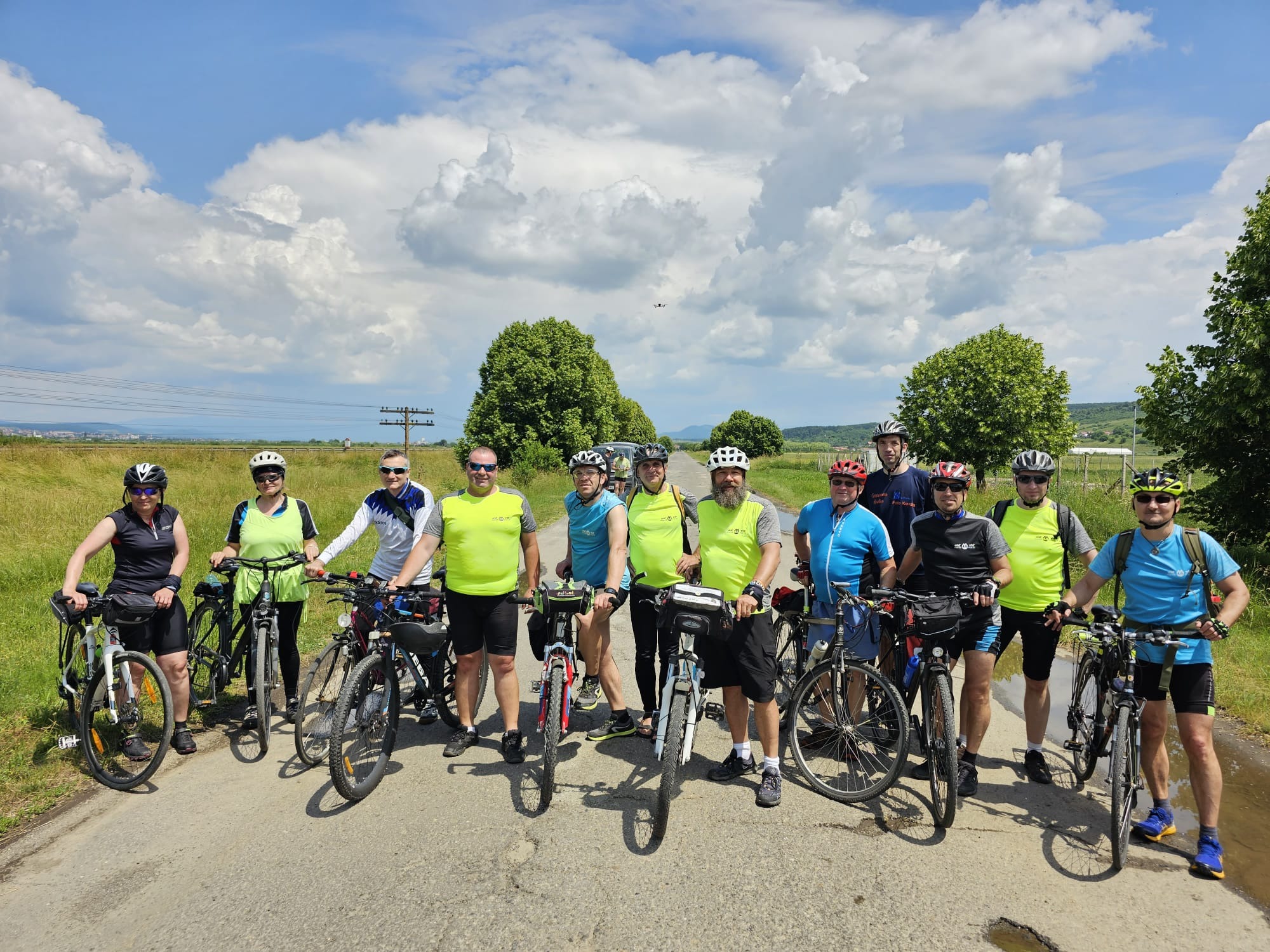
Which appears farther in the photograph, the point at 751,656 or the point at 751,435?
the point at 751,435

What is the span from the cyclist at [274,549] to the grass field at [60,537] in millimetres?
1420

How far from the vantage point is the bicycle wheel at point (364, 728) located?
171 inches

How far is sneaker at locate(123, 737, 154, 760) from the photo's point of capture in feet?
16.7

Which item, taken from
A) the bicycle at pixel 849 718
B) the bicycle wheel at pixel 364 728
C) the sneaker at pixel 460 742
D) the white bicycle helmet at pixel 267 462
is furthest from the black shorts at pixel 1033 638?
the white bicycle helmet at pixel 267 462

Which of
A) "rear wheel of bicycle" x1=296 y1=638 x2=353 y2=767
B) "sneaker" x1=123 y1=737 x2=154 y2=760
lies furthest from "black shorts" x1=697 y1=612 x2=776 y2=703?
"sneaker" x1=123 y1=737 x2=154 y2=760

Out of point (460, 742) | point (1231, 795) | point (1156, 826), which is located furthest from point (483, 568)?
point (1231, 795)

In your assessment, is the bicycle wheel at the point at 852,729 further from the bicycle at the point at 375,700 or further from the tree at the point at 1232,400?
the tree at the point at 1232,400

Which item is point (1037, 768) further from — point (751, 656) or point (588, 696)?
point (588, 696)

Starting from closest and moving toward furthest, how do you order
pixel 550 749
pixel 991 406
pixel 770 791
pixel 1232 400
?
pixel 550 749, pixel 770 791, pixel 1232 400, pixel 991 406

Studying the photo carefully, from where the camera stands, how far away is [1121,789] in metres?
3.90


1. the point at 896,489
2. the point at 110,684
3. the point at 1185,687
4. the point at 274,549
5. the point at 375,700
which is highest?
the point at 896,489

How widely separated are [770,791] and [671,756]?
848 millimetres

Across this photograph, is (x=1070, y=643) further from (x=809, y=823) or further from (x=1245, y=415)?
(x=809, y=823)

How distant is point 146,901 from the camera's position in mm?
3500
